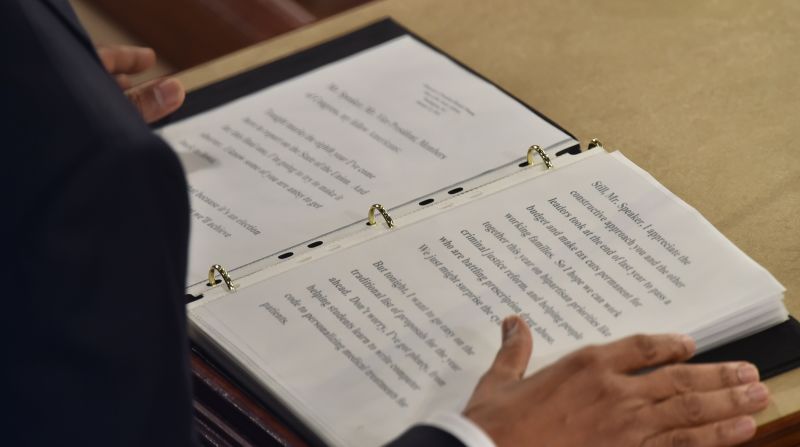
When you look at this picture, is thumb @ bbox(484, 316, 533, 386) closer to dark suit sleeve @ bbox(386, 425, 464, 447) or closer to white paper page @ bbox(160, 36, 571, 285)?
dark suit sleeve @ bbox(386, 425, 464, 447)

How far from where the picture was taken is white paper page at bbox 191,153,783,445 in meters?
1.00

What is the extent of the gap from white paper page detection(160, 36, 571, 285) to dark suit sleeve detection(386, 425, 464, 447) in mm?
317

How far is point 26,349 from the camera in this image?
0.79 meters

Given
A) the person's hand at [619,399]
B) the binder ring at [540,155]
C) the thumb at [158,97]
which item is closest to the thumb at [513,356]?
the person's hand at [619,399]

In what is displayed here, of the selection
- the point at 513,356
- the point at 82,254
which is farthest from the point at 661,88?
the point at 82,254

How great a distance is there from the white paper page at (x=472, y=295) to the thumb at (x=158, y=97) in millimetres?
337

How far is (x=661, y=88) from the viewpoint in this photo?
4.54 ft

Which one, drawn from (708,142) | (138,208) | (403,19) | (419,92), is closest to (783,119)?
(708,142)

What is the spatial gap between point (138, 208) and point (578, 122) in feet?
2.19

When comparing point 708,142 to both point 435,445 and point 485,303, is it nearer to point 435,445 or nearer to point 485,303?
point 485,303

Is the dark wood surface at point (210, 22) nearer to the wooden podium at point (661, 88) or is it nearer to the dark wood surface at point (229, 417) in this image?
the wooden podium at point (661, 88)

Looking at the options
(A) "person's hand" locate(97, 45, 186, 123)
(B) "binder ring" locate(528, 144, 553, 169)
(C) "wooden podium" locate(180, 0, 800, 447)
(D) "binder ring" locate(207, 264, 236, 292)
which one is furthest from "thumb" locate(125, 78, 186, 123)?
(B) "binder ring" locate(528, 144, 553, 169)

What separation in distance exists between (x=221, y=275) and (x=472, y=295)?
0.23m

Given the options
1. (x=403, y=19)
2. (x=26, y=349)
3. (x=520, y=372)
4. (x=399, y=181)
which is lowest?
(x=26, y=349)
